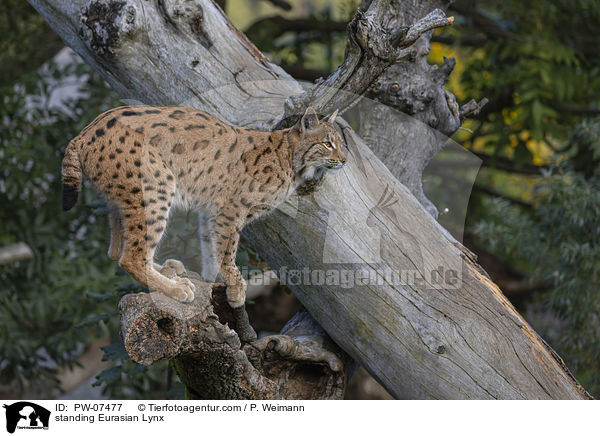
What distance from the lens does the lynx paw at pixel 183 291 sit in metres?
3.33

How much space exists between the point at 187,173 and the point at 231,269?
0.63 m

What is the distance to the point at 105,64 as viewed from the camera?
438 cm

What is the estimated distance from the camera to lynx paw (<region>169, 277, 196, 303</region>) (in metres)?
3.33

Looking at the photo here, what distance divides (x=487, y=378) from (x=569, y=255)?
258cm

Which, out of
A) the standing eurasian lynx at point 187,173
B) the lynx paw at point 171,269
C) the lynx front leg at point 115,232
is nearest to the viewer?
the standing eurasian lynx at point 187,173

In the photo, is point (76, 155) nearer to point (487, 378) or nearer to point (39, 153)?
point (487, 378)

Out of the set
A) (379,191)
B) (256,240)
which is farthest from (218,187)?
(379,191)

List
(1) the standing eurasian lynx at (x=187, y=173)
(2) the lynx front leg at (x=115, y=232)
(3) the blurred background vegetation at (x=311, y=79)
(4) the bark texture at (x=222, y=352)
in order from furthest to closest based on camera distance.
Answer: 1. (3) the blurred background vegetation at (x=311, y=79)
2. (2) the lynx front leg at (x=115, y=232)
3. (1) the standing eurasian lynx at (x=187, y=173)
4. (4) the bark texture at (x=222, y=352)

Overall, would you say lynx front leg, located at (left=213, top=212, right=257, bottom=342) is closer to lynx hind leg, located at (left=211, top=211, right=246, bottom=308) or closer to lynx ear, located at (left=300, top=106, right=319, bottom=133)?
lynx hind leg, located at (left=211, top=211, right=246, bottom=308)
